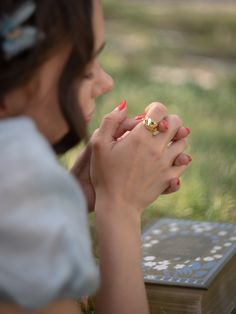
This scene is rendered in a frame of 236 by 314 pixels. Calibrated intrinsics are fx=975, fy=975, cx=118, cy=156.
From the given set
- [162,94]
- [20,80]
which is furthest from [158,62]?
[20,80]

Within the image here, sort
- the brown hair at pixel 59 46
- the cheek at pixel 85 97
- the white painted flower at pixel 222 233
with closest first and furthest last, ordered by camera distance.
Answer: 1. the brown hair at pixel 59 46
2. the cheek at pixel 85 97
3. the white painted flower at pixel 222 233

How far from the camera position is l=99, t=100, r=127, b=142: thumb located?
198 cm

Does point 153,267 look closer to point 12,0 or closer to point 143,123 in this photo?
point 143,123

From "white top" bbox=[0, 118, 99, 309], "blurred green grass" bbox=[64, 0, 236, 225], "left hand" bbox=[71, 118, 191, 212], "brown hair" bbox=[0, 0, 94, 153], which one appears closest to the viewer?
"white top" bbox=[0, 118, 99, 309]

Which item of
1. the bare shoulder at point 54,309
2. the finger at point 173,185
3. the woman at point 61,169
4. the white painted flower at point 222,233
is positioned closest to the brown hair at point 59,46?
the woman at point 61,169

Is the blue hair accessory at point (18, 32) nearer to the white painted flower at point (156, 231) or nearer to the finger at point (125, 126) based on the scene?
the finger at point (125, 126)

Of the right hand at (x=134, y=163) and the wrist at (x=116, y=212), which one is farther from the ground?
the right hand at (x=134, y=163)

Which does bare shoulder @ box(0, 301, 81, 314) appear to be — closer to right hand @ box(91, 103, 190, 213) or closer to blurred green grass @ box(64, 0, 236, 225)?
right hand @ box(91, 103, 190, 213)

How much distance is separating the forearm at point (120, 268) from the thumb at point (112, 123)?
16 centimetres

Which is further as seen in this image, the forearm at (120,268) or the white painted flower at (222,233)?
the white painted flower at (222,233)

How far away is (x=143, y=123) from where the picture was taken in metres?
1.96

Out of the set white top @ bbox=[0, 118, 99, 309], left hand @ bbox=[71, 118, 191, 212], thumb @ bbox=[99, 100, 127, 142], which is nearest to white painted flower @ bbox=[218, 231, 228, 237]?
left hand @ bbox=[71, 118, 191, 212]

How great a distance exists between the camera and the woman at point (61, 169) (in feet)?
4.54

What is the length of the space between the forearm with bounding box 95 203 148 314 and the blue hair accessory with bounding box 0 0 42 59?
0.56 m
